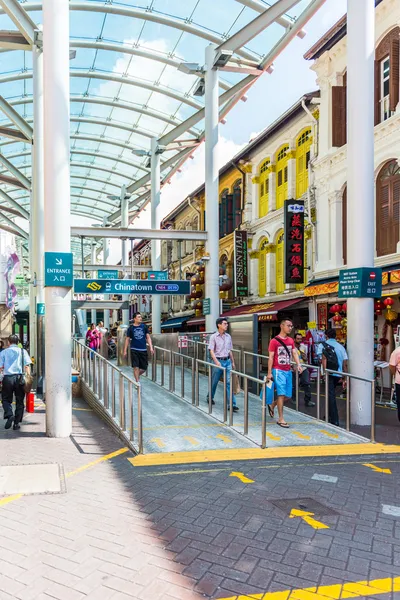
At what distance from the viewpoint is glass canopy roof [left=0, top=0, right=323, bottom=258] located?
1731 cm

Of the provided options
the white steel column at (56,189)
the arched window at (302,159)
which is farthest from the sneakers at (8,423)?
the arched window at (302,159)

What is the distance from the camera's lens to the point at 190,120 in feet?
75.3

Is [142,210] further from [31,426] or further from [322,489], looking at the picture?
[322,489]

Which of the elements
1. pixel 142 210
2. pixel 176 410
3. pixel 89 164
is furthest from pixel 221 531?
pixel 142 210

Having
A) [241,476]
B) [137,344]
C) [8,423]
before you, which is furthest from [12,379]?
[241,476]

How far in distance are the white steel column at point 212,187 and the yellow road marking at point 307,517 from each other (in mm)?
11717

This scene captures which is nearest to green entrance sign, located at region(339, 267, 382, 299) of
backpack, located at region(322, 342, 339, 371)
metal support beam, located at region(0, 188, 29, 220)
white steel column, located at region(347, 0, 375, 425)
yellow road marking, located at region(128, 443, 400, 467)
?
white steel column, located at region(347, 0, 375, 425)

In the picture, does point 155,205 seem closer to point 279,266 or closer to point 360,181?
point 279,266

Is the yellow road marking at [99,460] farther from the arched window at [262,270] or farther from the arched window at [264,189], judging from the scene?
the arched window at [264,189]

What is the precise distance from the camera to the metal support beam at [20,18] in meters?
14.7

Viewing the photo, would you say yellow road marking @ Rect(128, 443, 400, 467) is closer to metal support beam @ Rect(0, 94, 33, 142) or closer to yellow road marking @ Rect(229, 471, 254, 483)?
yellow road marking @ Rect(229, 471, 254, 483)

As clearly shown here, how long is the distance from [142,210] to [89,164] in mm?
7253

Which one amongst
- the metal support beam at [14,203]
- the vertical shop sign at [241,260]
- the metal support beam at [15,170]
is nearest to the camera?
the vertical shop sign at [241,260]

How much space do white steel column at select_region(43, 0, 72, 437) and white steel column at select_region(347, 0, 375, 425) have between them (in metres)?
5.20
